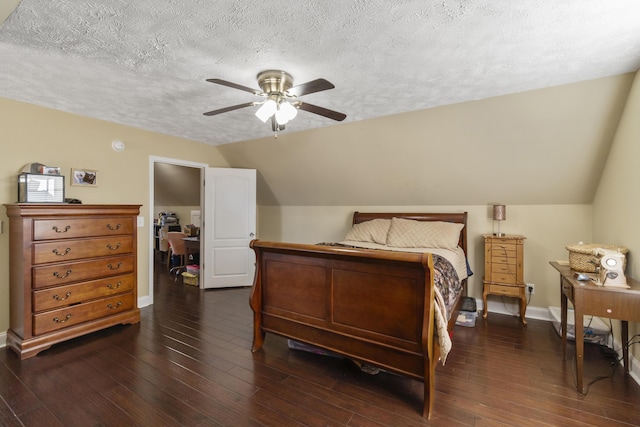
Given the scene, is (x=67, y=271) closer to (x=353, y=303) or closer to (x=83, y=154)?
(x=83, y=154)

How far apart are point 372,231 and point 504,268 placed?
1.59 m

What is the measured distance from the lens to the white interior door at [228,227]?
4.53 metres

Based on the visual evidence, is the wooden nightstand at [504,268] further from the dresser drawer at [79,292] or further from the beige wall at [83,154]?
the beige wall at [83,154]

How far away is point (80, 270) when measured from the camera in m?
2.75

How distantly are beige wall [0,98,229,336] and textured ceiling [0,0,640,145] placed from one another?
288 millimetres

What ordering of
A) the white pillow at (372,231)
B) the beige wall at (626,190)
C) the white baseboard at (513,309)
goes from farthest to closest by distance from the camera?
1. the white pillow at (372,231)
2. the white baseboard at (513,309)
3. the beige wall at (626,190)

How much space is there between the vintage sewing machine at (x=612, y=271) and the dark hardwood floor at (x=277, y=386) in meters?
0.77

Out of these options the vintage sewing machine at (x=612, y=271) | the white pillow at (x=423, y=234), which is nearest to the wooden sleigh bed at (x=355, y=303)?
the vintage sewing machine at (x=612, y=271)

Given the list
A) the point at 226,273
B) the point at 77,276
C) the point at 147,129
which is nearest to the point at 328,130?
the point at 147,129

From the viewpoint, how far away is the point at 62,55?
6.40 feet

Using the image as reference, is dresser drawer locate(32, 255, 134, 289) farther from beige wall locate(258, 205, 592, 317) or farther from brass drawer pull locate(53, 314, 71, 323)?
beige wall locate(258, 205, 592, 317)

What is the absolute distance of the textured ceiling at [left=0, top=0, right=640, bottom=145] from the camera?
1.49 metres

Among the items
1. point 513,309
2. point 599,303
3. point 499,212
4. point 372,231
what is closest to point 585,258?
point 599,303

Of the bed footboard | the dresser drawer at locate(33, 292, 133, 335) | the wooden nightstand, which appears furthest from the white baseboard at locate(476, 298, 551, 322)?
the dresser drawer at locate(33, 292, 133, 335)
